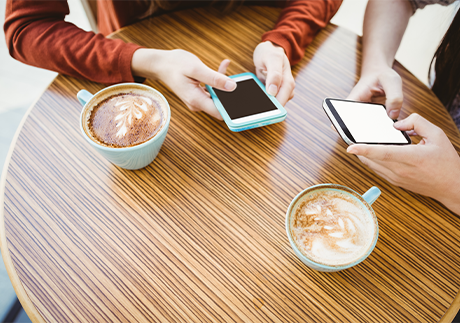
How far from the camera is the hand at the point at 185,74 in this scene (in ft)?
2.64

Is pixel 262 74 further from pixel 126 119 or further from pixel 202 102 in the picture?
pixel 126 119

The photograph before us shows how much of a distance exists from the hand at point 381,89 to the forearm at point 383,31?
41mm

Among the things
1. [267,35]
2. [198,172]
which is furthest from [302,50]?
[198,172]

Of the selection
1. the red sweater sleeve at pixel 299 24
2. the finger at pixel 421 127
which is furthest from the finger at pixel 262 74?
the finger at pixel 421 127

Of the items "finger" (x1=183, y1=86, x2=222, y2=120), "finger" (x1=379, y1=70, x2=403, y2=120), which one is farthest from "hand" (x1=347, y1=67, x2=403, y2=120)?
"finger" (x1=183, y1=86, x2=222, y2=120)

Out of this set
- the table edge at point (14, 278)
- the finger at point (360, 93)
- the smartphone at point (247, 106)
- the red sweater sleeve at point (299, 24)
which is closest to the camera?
the table edge at point (14, 278)

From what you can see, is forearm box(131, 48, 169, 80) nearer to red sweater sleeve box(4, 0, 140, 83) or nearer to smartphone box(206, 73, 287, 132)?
red sweater sleeve box(4, 0, 140, 83)

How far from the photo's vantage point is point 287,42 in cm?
97

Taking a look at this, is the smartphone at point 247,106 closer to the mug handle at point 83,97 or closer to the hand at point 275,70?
the hand at point 275,70

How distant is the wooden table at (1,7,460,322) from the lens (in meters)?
A: 0.59

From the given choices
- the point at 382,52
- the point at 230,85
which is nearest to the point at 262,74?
the point at 230,85

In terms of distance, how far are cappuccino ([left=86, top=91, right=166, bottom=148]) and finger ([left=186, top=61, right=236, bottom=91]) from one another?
0.15m

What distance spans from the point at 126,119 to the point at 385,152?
0.67 metres

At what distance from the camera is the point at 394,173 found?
735 mm
